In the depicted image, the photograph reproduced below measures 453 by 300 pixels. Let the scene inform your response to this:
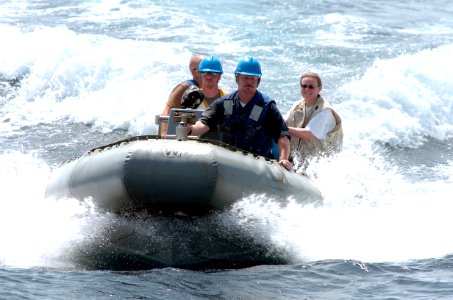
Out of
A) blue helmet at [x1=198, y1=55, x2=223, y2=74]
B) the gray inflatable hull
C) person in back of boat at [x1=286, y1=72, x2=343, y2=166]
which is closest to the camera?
the gray inflatable hull

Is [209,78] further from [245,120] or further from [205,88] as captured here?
[245,120]

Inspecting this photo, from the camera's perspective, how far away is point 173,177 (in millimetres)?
7113

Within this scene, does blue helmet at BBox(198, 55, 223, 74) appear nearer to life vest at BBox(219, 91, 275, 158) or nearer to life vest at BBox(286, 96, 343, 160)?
life vest at BBox(219, 91, 275, 158)

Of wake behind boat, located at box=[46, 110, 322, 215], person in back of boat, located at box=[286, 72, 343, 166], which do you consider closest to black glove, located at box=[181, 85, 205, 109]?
person in back of boat, located at box=[286, 72, 343, 166]

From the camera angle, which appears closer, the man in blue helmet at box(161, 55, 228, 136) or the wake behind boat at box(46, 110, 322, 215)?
the wake behind boat at box(46, 110, 322, 215)

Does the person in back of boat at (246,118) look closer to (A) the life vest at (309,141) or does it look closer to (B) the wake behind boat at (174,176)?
(B) the wake behind boat at (174,176)

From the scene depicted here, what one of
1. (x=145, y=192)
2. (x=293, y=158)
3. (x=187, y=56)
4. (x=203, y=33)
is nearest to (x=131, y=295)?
(x=145, y=192)

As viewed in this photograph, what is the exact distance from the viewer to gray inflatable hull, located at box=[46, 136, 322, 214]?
7129mm

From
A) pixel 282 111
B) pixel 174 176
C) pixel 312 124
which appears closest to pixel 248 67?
pixel 174 176

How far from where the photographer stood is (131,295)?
6625 mm

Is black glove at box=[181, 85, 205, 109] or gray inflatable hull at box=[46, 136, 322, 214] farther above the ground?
black glove at box=[181, 85, 205, 109]

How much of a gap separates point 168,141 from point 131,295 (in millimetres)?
1202

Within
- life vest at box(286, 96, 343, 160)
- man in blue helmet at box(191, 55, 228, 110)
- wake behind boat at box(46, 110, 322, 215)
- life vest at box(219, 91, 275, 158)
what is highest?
man in blue helmet at box(191, 55, 228, 110)

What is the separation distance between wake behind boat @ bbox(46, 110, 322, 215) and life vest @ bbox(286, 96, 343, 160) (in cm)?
173
